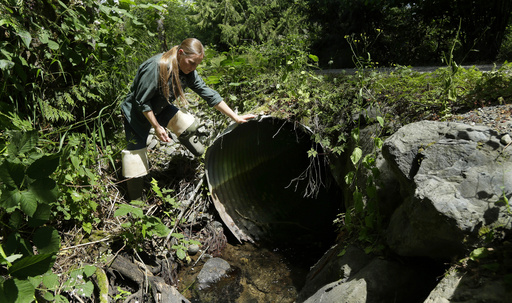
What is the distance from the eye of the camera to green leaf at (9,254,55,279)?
7.08 ft

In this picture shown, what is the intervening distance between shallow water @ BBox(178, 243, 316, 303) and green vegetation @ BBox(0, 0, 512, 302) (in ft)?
1.43

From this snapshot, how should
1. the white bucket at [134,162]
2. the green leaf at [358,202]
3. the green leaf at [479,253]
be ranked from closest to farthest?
the green leaf at [479,253] < the green leaf at [358,202] < the white bucket at [134,162]

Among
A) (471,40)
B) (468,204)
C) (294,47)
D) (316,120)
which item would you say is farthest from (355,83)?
(471,40)

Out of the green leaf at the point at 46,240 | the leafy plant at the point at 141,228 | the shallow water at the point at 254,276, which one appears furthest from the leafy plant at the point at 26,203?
the shallow water at the point at 254,276

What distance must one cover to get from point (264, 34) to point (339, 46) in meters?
3.84

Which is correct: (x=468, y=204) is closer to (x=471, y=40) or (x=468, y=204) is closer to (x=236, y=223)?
(x=236, y=223)

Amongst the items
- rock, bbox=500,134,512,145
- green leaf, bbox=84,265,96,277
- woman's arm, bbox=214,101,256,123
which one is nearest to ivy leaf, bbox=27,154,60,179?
green leaf, bbox=84,265,96,277

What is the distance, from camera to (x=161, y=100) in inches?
151

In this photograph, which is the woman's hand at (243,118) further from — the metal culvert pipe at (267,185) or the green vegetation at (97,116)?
the green vegetation at (97,116)

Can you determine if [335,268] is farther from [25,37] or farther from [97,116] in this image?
[25,37]

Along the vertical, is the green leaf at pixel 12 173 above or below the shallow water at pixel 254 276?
above

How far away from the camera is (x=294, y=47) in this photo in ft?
17.0

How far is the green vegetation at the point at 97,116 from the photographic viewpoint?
2535 millimetres

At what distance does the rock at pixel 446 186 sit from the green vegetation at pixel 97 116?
22 centimetres
